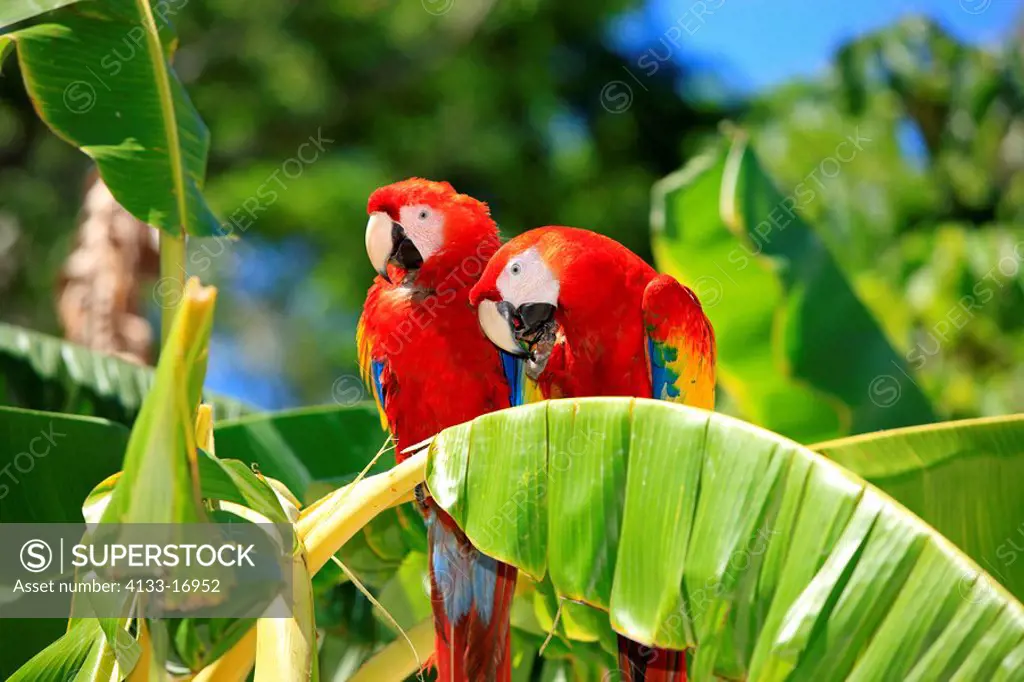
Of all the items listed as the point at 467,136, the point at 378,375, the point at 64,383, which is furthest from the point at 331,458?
the point at 467,136

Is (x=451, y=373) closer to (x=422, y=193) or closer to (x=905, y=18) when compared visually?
(x=422, y=193)

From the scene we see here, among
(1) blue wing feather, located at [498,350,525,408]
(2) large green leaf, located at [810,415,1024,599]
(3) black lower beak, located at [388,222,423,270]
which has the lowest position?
(2) large green leaf, located at [810,415,1024,599]

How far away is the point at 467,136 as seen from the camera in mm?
5824

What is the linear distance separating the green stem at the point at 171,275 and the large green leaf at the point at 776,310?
0.88 m

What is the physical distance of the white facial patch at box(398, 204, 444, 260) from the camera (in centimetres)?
114

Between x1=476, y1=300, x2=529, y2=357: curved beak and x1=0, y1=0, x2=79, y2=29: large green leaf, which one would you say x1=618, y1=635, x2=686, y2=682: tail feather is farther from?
x1=0, y1=0, x2=79, y2=29: large green leaf

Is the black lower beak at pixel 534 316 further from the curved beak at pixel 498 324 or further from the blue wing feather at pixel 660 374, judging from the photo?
the blue wing feather at pixel 660 374

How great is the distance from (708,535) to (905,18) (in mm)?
3752

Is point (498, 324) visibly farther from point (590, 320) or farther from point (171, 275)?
point (171, 275)

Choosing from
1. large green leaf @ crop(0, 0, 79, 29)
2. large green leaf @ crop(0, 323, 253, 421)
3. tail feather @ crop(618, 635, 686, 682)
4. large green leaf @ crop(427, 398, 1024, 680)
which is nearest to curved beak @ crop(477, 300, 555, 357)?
large green leaf @ crop(427, 398, 1024, 680)

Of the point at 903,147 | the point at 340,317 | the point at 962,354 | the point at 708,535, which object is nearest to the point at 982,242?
the point at 962,354

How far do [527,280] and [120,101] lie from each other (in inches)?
24.6

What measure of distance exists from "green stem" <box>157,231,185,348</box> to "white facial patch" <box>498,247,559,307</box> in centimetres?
46

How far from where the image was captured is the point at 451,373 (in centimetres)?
116
